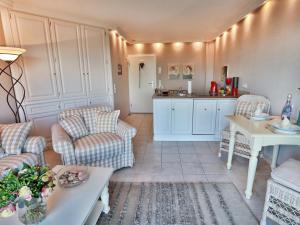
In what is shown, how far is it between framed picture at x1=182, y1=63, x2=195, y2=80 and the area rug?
466cm

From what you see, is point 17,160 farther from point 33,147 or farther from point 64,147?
point 64,147

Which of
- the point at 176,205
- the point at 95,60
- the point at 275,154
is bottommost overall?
the point at 176,205

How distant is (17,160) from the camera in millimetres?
1948

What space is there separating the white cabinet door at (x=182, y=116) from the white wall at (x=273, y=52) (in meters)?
1.20

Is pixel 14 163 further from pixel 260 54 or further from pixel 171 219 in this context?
pixel 260 54

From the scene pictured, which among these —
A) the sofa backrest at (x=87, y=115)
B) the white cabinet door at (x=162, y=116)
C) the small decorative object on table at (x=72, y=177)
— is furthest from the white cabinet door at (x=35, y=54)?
the small decorative object on table at (x=72, y=177)

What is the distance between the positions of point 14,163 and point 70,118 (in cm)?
88

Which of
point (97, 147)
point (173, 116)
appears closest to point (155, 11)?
point (173, 116)

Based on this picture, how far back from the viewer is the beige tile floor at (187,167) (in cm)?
232

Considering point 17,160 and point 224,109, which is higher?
point 224,109

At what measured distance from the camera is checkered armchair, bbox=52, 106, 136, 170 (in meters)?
2.16

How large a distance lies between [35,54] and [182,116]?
9.57ft

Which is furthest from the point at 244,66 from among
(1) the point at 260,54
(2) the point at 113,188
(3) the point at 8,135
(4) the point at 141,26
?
(3) the point at 8,135

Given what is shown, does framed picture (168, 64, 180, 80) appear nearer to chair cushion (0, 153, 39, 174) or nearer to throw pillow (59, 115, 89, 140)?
throw pillow (59, 115, 89, 140)
